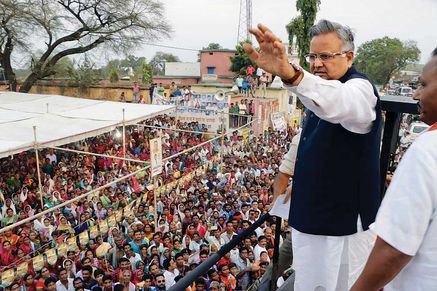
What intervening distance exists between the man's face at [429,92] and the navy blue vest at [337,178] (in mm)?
328

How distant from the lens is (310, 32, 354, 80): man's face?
1319 millimetres

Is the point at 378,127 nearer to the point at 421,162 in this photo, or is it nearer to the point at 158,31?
the point at 421,162

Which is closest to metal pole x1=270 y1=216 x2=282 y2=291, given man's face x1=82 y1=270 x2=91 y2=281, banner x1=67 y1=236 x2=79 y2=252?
man's face x1=82 y1=270 x2=91 y2=281

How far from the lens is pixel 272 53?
3.47 ft

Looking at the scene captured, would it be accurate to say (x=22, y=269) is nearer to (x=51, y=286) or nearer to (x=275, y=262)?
(x=51, y=286)

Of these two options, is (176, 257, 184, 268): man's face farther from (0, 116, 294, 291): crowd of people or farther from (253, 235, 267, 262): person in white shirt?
(253, 235, 267, 262): person in white shirt

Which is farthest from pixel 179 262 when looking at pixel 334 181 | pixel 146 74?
pixel 146 74

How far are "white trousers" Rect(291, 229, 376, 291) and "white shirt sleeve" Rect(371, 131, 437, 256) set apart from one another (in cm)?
61

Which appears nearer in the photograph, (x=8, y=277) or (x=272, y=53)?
(x=272, y=53)

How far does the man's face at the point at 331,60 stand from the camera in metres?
1.32

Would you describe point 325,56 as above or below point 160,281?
above

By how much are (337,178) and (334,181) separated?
15 millimetres

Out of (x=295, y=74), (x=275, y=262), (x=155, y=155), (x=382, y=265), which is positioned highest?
(x=295, y=74)

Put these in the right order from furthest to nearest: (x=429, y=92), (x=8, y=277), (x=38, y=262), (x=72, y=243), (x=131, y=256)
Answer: (x=72, y=243)
(x=131, y=256)
(x=38, y=262)
(x=8, y=277)
(x=429, y=92)
